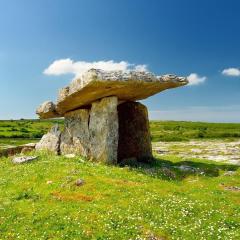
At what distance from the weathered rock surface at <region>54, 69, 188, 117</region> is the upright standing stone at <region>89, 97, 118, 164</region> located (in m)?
0.95

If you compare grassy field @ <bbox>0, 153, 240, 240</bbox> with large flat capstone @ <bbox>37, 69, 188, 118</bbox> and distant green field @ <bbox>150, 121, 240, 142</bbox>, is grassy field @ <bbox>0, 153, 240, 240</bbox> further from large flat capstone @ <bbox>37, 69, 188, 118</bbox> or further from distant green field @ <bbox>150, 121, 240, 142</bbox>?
distant green field @ <bbox>150, 121, 240, 142</bbox>

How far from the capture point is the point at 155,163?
33.3 m

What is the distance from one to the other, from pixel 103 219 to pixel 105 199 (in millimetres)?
3056

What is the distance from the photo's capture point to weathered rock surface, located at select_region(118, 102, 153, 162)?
3556cm

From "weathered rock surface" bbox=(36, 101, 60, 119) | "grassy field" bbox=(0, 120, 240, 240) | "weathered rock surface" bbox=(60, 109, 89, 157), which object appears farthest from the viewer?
"weathered rock surface" bbox=(36, 101, 60, 119)

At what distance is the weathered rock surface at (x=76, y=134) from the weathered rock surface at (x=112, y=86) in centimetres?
107

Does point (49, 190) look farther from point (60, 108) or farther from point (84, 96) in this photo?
point (60, 108)

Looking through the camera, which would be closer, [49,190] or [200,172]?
[49,190]

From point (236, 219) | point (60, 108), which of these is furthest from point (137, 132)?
point (236, 219)

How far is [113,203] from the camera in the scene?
62.8 feet

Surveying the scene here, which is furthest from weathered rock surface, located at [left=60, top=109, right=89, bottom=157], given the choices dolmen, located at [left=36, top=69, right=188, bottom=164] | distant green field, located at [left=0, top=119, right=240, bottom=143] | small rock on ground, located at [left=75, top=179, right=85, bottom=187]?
distant green field, located at [left=0, top=119, right=240, bottom=143]

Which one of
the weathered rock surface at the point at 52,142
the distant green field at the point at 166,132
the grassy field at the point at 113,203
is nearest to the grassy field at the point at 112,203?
the grassy field at the point at 113,203

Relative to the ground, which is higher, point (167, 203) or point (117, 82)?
point (117, 82)

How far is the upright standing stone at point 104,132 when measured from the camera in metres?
29.8
